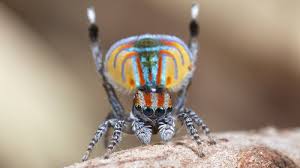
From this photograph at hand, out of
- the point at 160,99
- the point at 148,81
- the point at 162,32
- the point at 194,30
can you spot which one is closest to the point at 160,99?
the point at 160,99

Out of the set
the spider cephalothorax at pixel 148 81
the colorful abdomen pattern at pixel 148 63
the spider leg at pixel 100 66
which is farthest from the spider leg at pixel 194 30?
the spider leg at pixel 100 66

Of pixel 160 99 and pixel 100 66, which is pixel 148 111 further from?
pixel 100 66

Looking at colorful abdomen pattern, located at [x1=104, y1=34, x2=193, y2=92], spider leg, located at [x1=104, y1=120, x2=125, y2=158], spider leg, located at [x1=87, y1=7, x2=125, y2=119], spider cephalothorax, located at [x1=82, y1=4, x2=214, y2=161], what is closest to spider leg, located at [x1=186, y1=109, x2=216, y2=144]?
spider cephalothorax, located at [x1=82, y1=4, x2=214, y2=161]

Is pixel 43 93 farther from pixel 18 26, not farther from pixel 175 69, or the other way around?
pixel 175 69

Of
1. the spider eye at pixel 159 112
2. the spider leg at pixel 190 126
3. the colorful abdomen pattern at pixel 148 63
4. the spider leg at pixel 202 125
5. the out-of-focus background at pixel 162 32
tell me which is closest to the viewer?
the spider leg at pixel 190 126

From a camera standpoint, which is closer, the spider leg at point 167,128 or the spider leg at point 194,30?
the spider leg at point 167,128

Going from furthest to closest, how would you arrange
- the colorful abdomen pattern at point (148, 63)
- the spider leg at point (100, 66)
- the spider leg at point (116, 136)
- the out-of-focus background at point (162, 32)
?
the out-of-focus background at point (162, 32)
the spider leg at point (100, 66)
the colorful abdomen pattern at point (148, 63)
the spider leg at point (116, 136)

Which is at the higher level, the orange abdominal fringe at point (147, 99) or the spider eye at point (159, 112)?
the orange abdominal fringe at point (147, 99)

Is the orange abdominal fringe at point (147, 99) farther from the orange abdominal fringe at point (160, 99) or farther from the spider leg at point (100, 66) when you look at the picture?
the spider leg at point (100, 66)
